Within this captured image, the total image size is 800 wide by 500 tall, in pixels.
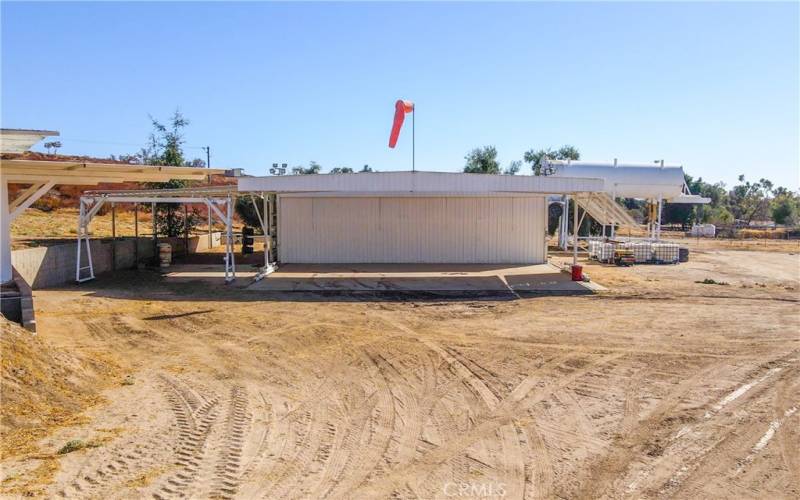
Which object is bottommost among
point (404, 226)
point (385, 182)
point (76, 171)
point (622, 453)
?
point (622, 453)

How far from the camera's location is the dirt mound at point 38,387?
557cm

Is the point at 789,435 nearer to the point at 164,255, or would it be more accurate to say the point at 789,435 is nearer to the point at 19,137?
the point at 19,137

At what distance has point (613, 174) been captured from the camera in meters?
26.6

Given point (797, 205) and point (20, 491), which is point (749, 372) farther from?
point (797, 205)

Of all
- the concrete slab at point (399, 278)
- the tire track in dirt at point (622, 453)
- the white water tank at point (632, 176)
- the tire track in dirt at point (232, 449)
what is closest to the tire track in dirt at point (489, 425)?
the tire track in dirt at point (622, 453)

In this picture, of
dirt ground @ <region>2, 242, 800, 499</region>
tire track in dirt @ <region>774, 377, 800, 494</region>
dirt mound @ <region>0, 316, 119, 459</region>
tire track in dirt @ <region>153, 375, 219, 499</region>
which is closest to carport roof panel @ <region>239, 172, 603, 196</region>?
dirt ground @ <region>2, 242, 800, 499</region>

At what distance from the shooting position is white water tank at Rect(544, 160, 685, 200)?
1041 inches

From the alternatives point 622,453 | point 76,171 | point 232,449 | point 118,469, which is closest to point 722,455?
point 622,453

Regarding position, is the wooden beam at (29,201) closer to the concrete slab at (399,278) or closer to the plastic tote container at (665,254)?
the concrete slab at (399,278)

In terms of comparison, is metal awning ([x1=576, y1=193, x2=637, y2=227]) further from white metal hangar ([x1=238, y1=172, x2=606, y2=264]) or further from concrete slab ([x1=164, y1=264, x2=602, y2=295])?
concrete slab ([x1=164, y1=264, x2=602, y2=295])

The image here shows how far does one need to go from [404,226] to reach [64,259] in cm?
1131

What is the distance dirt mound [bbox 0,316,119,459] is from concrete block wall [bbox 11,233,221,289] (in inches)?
321

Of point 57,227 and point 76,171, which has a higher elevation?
point 76,171

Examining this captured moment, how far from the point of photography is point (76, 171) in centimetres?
1431
